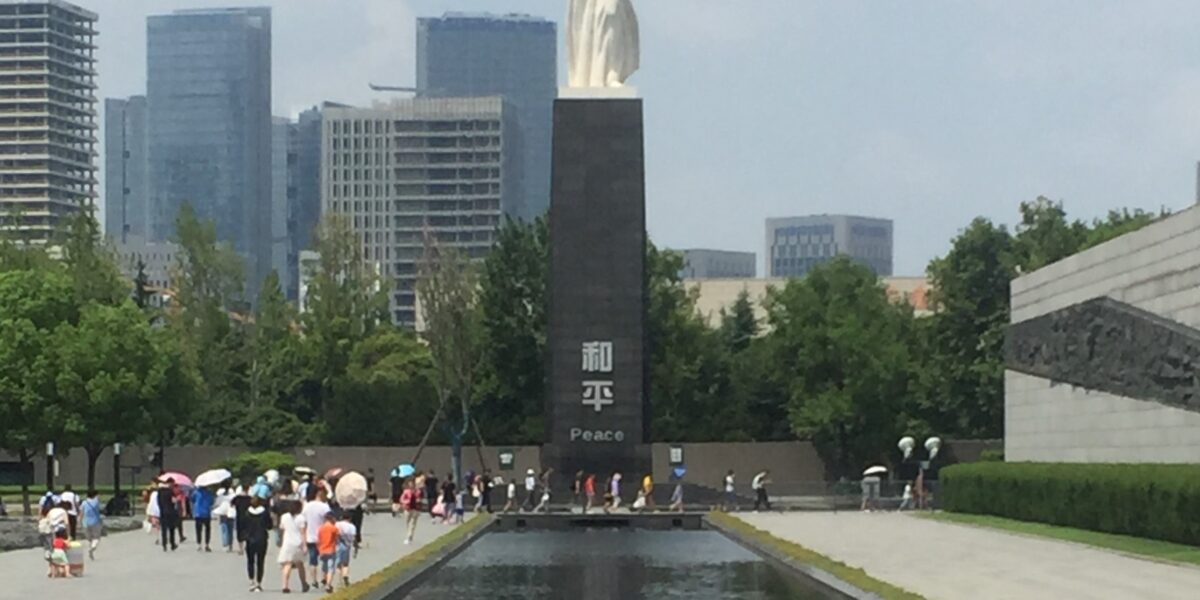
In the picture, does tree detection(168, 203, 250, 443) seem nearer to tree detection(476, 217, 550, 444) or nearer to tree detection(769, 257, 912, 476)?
tree detection(476, 217, 550, 444)

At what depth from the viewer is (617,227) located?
Result: 221ft

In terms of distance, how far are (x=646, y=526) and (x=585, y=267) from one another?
12.3m

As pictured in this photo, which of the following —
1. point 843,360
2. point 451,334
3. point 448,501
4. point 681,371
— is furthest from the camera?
point 681,371

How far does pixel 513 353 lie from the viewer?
90000 mm

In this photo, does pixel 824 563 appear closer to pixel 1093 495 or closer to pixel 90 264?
pixel 1093 495

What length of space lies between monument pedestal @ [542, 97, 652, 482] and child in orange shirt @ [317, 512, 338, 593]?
118 ft

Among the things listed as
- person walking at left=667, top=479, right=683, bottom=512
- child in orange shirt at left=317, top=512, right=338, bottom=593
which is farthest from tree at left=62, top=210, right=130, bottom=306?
child in orange shirt at left=317, top=512, right=338, bottom=593

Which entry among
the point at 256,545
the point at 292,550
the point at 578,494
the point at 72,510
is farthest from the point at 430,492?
the point at 292,550

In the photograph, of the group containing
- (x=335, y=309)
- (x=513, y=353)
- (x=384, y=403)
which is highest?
(x=335, y=309)

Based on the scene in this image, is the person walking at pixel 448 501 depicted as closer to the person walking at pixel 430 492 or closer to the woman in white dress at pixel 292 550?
the person walking at pixel 430 492

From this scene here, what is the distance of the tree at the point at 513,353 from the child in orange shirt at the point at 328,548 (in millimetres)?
57221

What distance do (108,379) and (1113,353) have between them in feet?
107

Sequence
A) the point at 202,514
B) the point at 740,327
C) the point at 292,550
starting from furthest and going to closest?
the point at 740,327 < the point at 202,514 < the point at 292,550

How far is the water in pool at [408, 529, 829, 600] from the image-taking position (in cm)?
2968
